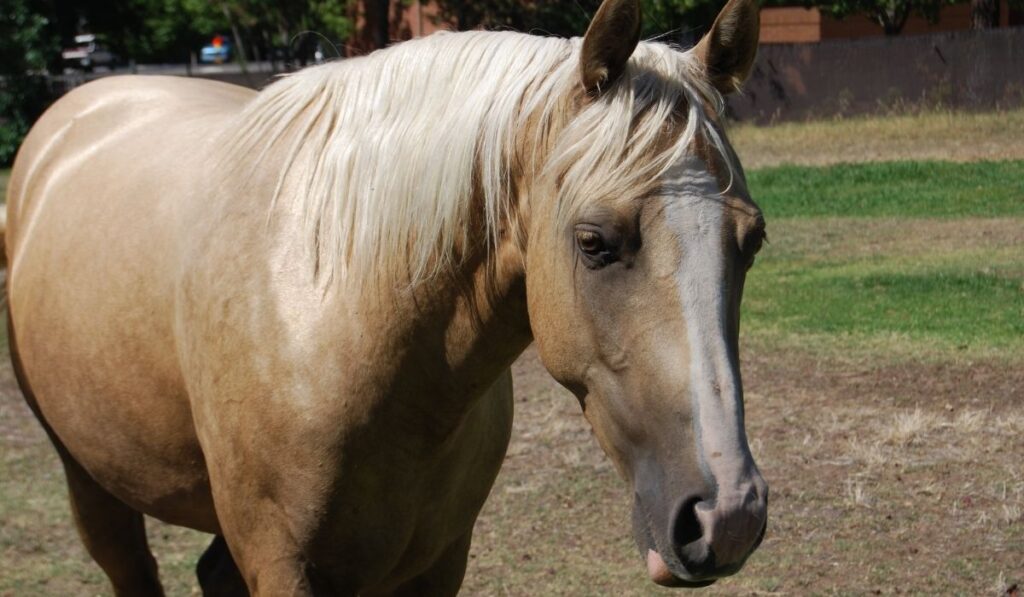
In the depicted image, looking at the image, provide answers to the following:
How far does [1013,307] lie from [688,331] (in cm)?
657

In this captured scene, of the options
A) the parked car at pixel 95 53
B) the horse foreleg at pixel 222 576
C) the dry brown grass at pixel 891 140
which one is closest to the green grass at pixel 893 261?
the dry brown grass at pixel 891 140

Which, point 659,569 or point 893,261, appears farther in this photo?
point 893,261

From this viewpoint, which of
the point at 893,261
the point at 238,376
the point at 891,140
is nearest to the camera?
the point at 238,376

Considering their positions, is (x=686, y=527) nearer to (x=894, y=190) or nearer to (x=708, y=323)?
(x=708, y=323)

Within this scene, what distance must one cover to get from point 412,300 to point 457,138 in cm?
33

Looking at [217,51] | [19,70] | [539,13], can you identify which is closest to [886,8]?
[539,13]

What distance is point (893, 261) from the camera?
31.7 ft

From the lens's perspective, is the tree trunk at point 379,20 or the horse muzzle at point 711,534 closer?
the horse muzzle at point 711,534

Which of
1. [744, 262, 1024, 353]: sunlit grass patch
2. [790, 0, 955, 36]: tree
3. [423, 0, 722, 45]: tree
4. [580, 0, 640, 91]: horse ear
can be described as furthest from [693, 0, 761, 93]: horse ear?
[423, 0, 722, 45]: tree

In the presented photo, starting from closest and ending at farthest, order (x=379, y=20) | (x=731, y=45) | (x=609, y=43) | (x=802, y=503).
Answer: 1. (x=609, y=43)
2. (x=731, y=45)
3. (x=802, y=503)
4. (x=379, y=20)

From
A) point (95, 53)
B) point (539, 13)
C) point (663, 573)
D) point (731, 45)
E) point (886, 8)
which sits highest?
point (731, 45)

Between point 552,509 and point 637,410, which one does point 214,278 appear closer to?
point 637,410

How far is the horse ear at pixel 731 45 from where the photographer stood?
221cm

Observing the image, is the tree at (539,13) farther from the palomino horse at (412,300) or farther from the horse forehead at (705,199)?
the horse forehead at (705,199)
